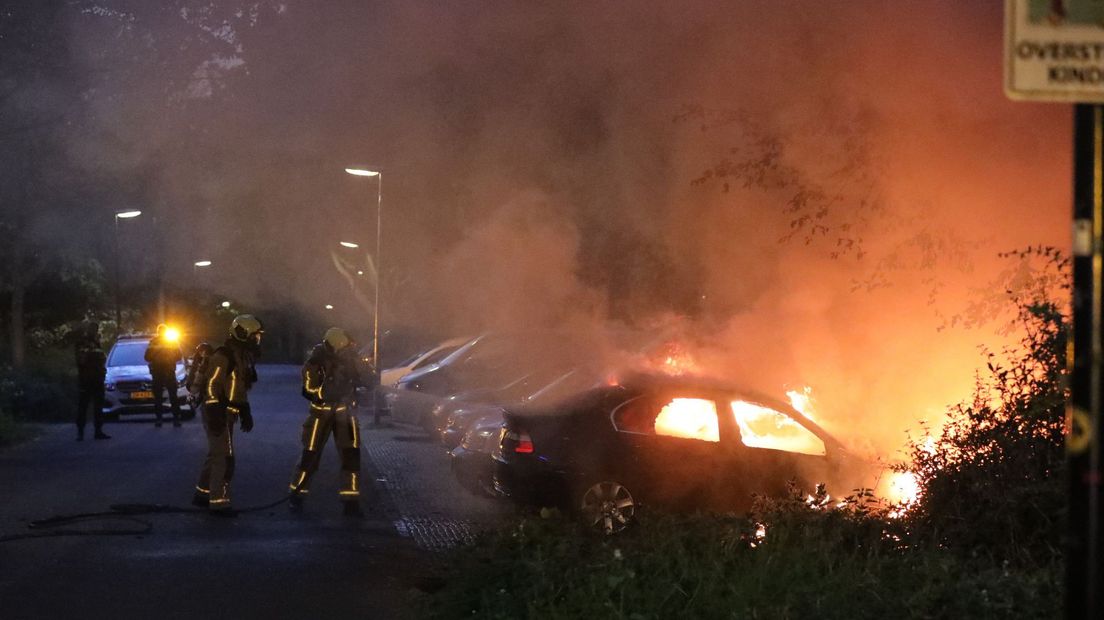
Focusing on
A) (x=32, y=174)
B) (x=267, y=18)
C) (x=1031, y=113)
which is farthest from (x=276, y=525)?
(x=32, y=174)

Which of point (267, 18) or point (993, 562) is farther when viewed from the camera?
point (267, 18)

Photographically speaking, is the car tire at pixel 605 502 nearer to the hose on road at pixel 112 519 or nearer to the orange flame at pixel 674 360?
the hose on road at pixel 112 519

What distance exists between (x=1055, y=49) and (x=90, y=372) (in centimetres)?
1684

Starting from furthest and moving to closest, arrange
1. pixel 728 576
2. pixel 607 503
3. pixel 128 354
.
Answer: pixel 128 354 → pixel 607 503 → pixel 728 576

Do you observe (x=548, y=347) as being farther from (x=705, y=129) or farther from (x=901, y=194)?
(x=901, y=194)

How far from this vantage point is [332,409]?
10.7 meters

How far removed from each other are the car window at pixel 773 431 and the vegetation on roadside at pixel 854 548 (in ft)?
7.32

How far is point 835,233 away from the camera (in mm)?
10297

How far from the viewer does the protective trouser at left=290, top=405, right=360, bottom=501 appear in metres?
10.5

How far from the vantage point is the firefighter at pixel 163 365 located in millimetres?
20438

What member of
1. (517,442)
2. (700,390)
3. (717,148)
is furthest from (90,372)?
(700,390)

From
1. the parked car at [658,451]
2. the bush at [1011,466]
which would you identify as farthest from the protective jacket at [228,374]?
the bush at [1011,466]

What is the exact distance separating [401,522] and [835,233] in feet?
14.1

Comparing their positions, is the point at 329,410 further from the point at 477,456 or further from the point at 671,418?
the point at 671,418
